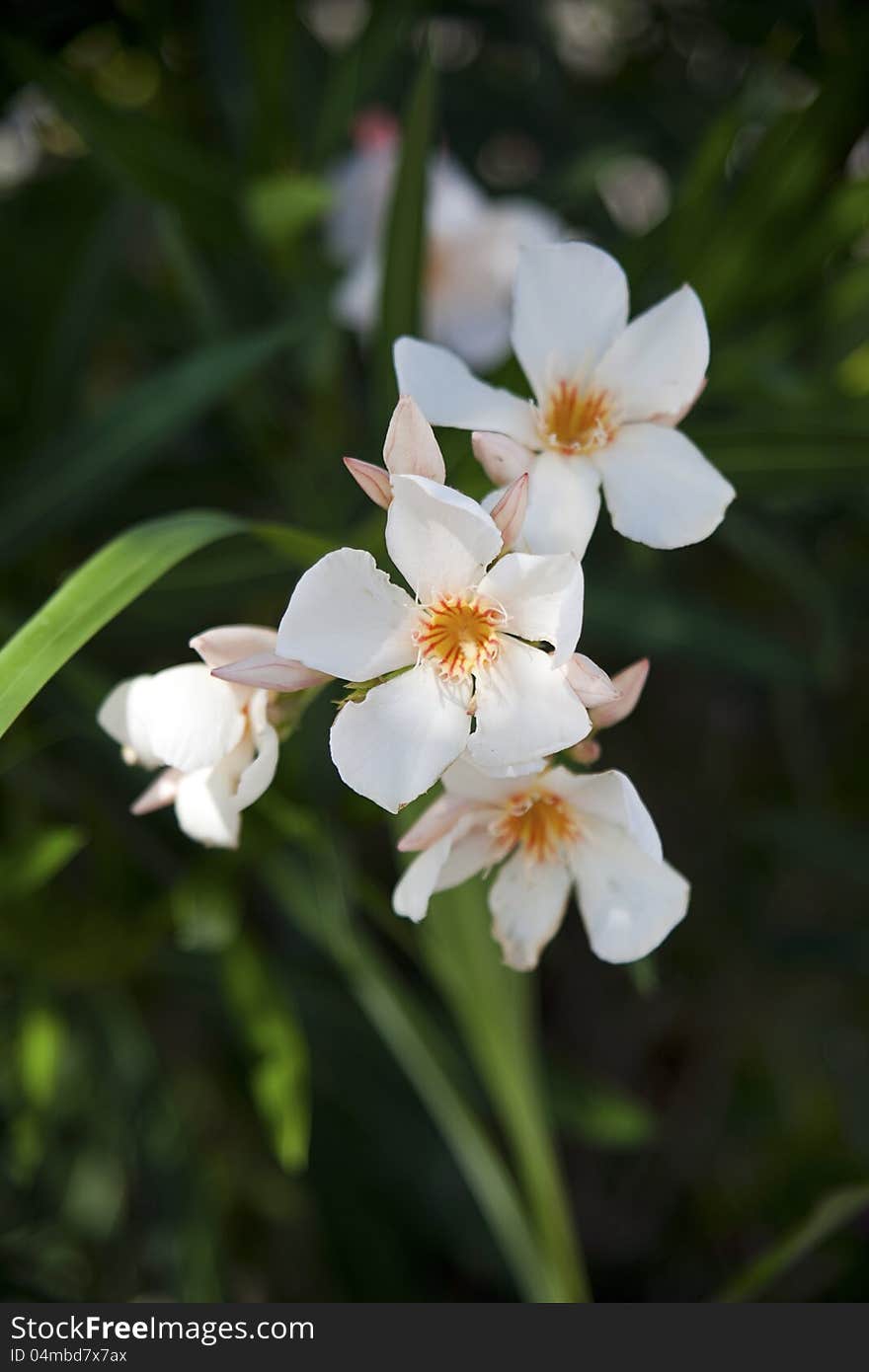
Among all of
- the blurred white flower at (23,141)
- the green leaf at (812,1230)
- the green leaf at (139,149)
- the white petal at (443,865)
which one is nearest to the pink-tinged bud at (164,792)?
the white petal at (443,865)

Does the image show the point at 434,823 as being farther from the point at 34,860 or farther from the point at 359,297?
the point at 359,297

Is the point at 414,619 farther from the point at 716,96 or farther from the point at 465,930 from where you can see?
the point at 716,96

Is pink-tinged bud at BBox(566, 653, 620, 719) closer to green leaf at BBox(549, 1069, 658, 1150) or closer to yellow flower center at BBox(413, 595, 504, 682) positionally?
yellow flower center at BBox(413, 595, 504, 682)

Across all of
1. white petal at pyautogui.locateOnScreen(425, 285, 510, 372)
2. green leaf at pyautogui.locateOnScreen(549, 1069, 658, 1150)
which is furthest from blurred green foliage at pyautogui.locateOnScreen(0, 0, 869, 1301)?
white petal at pyautogui.locateOnScreen(425, 285, 510, 372)

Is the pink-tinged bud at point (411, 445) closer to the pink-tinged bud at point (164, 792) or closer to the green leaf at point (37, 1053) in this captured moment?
the pink-tinged bud at point (164, 792)

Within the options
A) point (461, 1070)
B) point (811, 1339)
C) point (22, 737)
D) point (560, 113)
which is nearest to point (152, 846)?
point (22, 737)

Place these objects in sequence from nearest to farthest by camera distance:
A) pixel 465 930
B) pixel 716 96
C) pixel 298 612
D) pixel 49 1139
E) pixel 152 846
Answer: pixel 298 612, pixel 465 930, pixel 152 846, pixel 49 1139, pixel 716 96

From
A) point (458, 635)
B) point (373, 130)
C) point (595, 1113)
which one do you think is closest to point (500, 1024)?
point (595, 1113)

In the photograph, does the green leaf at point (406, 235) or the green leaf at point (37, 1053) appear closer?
the green leaf at point (406, 235)
